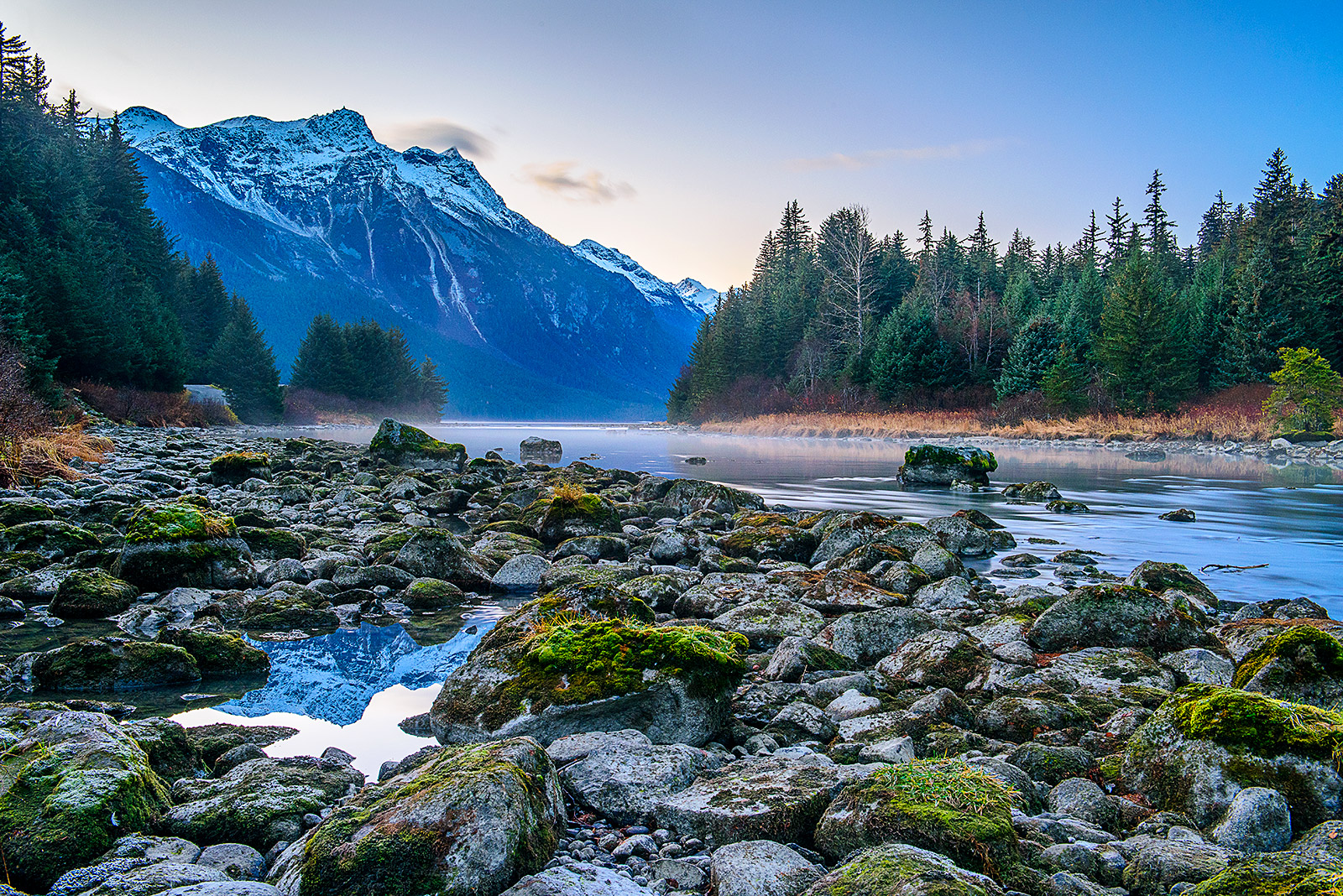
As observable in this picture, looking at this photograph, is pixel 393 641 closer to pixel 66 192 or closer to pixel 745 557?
pixel 745 557

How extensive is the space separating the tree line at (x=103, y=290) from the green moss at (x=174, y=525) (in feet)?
73.3

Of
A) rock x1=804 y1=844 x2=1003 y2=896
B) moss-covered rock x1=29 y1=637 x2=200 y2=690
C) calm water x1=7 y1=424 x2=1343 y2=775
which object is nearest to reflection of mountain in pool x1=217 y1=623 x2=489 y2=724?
calm water x1=7 y1=424 x2=1343 y2=775

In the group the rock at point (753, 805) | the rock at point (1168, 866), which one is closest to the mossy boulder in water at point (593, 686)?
the rock at point (753, 805)

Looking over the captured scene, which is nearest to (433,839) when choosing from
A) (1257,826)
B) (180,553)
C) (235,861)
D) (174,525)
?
(235,861)

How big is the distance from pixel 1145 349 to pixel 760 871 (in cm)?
5663

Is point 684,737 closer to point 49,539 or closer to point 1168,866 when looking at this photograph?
point 1168,866

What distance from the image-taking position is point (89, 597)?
7.62 meters

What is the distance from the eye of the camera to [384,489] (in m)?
18.1

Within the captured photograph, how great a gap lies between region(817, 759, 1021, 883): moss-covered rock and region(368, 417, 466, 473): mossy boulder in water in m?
24.1

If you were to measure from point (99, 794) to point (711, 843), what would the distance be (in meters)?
2.61

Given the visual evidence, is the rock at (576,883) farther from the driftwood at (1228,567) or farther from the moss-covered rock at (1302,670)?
the driftwood at (1228,567)

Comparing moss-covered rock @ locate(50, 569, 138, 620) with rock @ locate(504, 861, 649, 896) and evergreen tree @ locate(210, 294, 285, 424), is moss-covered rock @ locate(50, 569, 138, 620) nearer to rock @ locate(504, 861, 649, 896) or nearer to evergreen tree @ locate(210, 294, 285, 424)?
rock @ locate(504, 861, 649, 896)

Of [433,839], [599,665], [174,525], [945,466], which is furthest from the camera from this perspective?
[945,466]

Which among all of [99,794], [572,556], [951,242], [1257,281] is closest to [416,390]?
[951,242]
